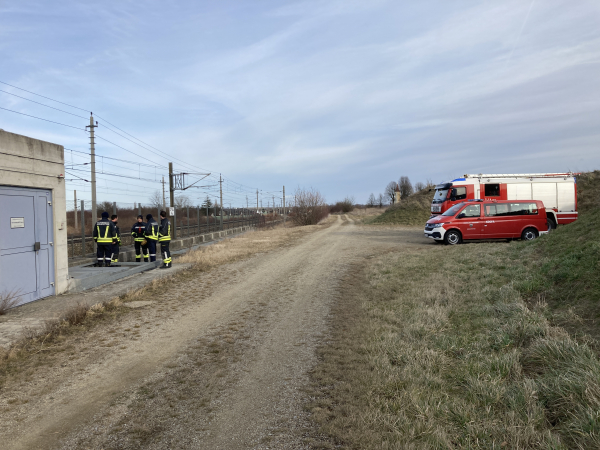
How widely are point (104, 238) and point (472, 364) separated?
1204 cm

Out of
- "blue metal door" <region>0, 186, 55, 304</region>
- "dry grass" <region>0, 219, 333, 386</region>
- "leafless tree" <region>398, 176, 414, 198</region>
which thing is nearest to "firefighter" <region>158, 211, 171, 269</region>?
"dry grass" <region>0, 219, 333, 386</region>

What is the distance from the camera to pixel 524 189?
22031mm

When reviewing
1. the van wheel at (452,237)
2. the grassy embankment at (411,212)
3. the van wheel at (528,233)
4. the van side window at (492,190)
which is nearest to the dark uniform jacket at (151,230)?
the van wheel at (452,237)

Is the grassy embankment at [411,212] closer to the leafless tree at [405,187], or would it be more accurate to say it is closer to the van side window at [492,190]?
the van side window at [492,190]

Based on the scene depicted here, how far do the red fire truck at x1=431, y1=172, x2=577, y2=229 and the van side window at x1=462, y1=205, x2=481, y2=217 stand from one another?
4545mm

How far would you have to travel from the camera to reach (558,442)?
3.04 m

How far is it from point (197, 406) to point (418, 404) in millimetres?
2097

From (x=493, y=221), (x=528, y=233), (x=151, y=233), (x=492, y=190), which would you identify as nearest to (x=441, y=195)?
(x=492, y=190)

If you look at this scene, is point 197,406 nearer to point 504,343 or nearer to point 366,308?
point 504,343

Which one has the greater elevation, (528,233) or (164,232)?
(164,232)

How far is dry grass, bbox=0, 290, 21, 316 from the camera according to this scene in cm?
762

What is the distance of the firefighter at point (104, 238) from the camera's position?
13211 millimetres

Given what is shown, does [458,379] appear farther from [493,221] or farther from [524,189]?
[524,189]

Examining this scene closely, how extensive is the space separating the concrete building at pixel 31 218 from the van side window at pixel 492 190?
67.3 feet
